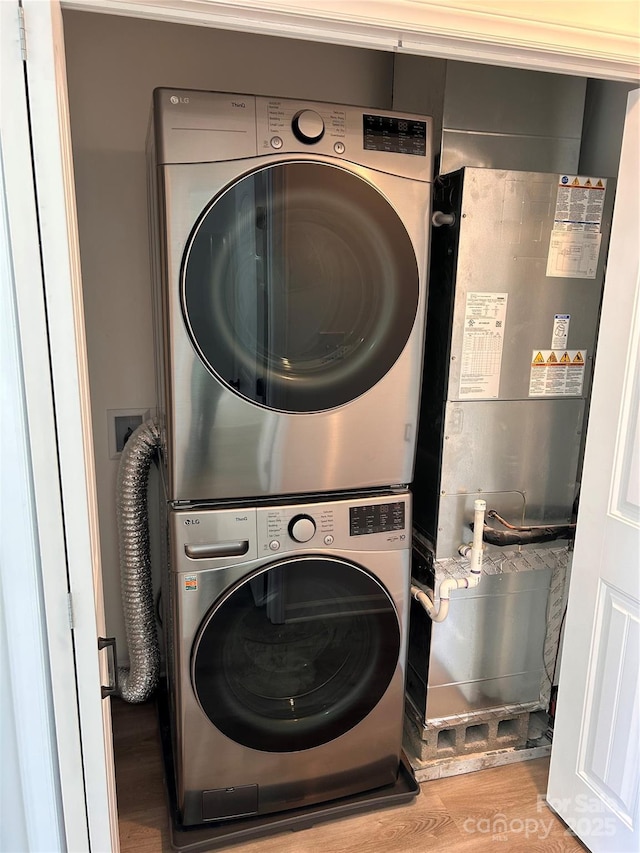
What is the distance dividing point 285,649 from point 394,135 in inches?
52.1

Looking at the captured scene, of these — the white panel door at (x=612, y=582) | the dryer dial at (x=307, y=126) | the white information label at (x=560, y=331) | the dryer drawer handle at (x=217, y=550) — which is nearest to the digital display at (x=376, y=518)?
the dryer drawer handle at (x=217, y=550)

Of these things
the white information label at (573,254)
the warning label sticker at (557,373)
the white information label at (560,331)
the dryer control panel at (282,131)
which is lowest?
the warning label sticker at (557,373)

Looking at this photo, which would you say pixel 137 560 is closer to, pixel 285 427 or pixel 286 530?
pixel 286 530

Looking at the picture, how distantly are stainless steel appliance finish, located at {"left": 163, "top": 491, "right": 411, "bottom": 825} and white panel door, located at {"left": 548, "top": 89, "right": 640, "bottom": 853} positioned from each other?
1.56 feet

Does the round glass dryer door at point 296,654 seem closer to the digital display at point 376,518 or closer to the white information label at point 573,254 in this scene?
the digital display at point 376,518

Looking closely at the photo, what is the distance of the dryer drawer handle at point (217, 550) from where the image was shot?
1.50 m

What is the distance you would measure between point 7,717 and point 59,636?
15cm

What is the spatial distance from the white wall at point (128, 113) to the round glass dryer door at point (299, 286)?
0.72 metres

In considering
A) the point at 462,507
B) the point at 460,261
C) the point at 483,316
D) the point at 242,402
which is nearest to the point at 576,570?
the point at 462,507

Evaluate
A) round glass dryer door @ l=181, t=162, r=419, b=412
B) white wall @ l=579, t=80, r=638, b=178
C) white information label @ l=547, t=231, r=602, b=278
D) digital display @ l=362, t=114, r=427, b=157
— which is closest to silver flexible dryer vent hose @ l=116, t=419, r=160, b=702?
round glass dryer door @ l=181, t=162, r=419, b=412

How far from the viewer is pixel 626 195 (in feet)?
4.88

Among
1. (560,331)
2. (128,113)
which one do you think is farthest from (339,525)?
(128,113)

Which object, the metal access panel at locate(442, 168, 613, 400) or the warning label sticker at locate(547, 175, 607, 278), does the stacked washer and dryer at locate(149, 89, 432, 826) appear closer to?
the metal access panel at locate(442, 168, 613, 400)

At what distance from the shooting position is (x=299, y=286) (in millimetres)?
1457
